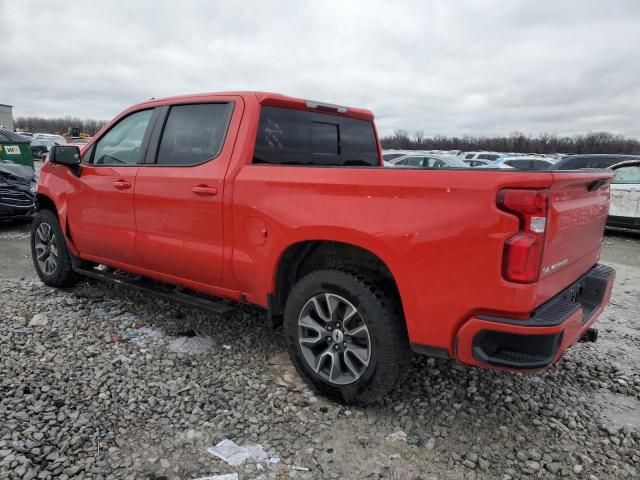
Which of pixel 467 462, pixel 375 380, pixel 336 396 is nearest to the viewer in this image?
pixel 467 462

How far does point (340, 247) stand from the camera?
2.91m

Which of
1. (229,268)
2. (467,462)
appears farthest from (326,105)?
(467,462)

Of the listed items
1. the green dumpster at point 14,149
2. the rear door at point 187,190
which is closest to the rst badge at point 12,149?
the green dumpster at point 14,149

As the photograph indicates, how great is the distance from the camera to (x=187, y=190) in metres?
3.36

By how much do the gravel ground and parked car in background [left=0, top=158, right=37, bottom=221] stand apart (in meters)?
4.97

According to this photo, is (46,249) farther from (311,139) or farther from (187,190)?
(311,139)

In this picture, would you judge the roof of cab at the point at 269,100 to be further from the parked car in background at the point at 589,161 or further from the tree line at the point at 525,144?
the tree line at the point at 525,144

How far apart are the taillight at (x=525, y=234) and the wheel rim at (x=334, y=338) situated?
0.90m

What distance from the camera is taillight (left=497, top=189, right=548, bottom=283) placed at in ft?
6.91

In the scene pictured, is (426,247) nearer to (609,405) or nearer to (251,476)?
(251,476)

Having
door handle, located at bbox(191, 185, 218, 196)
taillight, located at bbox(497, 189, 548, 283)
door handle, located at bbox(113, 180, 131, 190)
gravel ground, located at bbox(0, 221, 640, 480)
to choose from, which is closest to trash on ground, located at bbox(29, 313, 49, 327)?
gravel ground, located at bbox(0, 221, 640, 480)

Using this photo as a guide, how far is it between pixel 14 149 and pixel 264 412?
11.2 metres

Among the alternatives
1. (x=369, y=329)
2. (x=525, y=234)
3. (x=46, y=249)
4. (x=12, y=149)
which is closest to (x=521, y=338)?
(x=525, y=234)

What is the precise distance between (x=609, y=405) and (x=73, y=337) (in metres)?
3.81
